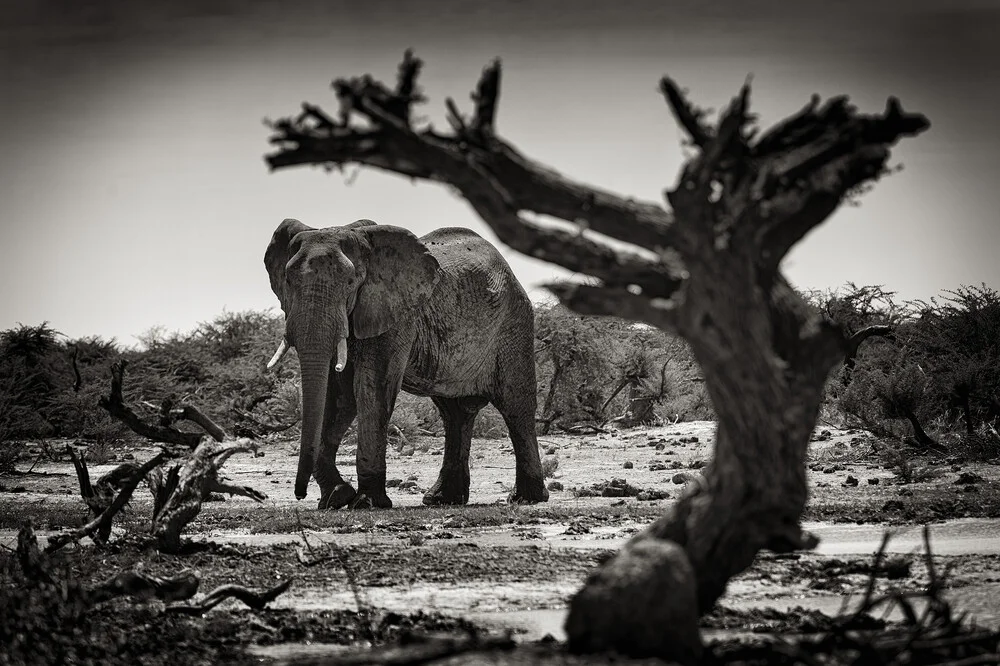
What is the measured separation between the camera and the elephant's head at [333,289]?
15.7 metres

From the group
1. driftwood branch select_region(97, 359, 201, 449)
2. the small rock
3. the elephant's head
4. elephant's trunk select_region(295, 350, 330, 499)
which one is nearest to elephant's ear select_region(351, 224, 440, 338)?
the elephant's head

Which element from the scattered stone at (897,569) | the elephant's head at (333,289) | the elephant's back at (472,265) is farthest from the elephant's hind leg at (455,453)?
the scattered stone at (897,569)

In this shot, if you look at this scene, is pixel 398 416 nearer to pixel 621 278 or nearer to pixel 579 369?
pixel 579 369

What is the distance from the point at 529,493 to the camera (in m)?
18.1

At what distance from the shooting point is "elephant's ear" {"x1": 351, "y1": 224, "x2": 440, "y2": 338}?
1648 cm

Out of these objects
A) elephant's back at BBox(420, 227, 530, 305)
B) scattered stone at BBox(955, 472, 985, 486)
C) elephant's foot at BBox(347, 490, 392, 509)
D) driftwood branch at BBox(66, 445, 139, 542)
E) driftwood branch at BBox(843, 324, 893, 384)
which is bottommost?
elephant's foot at BBox(347, 490, 392, 509)

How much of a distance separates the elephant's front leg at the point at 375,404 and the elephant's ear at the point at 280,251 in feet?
4.84

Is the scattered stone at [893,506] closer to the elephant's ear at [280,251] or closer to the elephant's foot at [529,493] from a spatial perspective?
the elephant's foot at [529,493]

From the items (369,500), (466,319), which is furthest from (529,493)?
(369,500)

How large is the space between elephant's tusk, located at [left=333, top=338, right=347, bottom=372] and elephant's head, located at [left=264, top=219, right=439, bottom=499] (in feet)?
0.04

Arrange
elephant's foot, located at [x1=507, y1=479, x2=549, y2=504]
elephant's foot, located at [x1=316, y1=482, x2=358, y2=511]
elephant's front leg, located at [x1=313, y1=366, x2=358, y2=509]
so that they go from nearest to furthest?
elephant's foot, located at [x1=316, y1=482, x2=358, y2=511]
elephant's front leg, located at [x1=313, y1=366, x2=358, y2=509]
elephant's foot, located at [x1=507, y1=479, x2=549, y2=504]

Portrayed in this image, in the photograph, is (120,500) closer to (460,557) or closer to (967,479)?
Result: (460,557)

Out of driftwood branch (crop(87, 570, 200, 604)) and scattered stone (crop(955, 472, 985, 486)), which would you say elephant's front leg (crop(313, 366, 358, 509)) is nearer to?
driftwood branch (crop(87, 570, 200, 604))

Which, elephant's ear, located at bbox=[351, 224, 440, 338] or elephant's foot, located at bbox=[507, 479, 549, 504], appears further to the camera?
elephant's foot, located at bbox=[507, 479, 549, 504]
